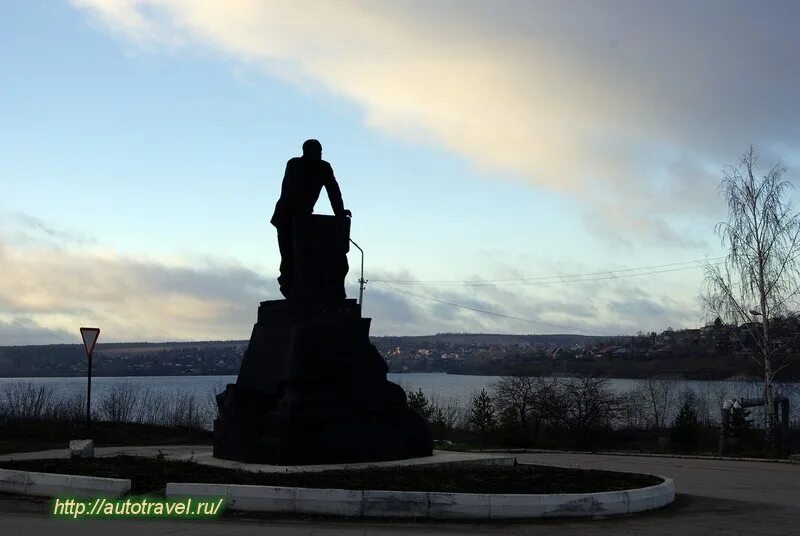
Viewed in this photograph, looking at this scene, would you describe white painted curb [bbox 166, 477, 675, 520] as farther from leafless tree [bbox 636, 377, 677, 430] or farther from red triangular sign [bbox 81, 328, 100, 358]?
leafless tree [bbox 636, 377, 677, 430]

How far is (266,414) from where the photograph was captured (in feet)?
41.1

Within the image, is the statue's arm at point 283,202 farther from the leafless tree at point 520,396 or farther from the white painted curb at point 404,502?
the leafless tree at point 520,396

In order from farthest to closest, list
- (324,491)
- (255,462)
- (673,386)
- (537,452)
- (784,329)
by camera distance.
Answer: (673,386), (784,329), (537,452), (255,462), (324,491)

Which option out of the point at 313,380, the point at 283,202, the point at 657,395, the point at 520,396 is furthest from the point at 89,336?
the point at 657,395

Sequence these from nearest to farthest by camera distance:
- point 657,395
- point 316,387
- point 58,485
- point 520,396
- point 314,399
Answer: point 58,485
point 314,399
point 316,387
point 520,396
point 657,395

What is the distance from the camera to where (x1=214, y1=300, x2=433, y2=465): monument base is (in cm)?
1218

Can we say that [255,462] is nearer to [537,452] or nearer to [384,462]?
[384,462]

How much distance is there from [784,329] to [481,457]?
55.8ft

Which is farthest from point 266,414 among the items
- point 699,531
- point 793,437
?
point 793,437

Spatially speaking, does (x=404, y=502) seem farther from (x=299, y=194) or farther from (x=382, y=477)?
(x=299, y=194)

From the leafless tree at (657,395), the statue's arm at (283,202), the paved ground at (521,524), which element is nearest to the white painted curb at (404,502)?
the paved ground at (521,524)

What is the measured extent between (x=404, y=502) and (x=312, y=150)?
7188 millimetres

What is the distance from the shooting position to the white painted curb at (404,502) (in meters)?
9.07

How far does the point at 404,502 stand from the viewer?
909 centimetres
